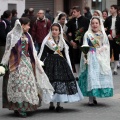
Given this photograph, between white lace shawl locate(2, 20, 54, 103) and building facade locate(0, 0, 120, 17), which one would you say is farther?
building facade locate(0, 0, 120, 17)

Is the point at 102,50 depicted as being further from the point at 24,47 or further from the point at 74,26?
the point at 74,26

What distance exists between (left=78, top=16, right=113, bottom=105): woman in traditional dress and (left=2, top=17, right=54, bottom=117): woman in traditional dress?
1263 millimetres

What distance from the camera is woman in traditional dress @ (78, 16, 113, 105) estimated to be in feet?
36.0

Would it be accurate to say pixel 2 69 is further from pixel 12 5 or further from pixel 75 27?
pixel 12 5

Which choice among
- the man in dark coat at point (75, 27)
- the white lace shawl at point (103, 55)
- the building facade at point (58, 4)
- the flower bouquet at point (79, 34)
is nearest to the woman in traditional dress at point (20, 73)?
the white lace shawl at point (103, 55)

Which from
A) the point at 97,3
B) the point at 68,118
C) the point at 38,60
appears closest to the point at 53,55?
the point at 38,60

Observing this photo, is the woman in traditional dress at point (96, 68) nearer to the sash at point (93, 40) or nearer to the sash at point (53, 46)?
the sash at point (93, 40)

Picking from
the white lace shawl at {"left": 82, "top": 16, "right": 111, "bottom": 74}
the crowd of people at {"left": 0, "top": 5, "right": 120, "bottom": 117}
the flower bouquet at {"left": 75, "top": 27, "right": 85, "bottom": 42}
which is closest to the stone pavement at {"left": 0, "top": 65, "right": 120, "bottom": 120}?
the crowd of people at {"left": 0, "top": 5, "right": 120, "bottom": 117}

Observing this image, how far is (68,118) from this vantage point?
32.2 feet

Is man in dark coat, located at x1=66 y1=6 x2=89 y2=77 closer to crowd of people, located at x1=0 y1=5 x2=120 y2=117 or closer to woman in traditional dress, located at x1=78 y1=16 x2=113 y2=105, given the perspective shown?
woman in traditional dress, located at x1=78 y1=16 x2=113 y2=105

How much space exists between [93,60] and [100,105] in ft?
2.87

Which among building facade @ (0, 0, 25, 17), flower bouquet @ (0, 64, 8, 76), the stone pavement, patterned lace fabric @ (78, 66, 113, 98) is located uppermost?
building facade @ (0, 0, 25, 17)

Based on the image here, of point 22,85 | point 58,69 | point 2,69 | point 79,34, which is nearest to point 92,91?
point 58,69

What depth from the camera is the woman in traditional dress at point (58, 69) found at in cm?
1030
